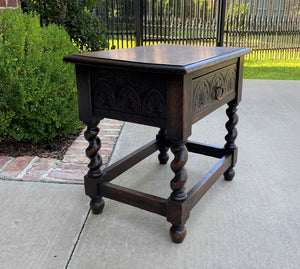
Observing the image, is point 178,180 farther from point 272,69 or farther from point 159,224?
point 272,69

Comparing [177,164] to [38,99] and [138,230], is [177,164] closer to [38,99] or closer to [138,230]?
[138,230]

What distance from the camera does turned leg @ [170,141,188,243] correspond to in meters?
1.64

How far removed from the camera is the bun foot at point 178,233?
1711 millimetres

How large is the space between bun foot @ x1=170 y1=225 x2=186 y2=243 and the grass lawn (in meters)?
5.31

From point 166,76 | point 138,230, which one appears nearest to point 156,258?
point 138,230

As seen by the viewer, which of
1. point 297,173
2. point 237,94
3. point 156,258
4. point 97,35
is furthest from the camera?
point 97,35

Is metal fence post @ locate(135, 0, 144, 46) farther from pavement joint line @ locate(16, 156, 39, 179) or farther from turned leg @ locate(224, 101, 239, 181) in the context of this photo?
turned leg @ locate(224, 101, 239, 181)

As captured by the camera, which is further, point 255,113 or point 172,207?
point 255,113

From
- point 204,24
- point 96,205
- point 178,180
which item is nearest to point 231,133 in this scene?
point 178,180

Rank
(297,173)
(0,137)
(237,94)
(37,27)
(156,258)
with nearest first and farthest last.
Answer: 1. (156,258)
2. (237,94)
3. (297,173)
4. (0,137)
5. (37,27)

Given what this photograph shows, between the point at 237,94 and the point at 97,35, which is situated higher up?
the point at 97,35

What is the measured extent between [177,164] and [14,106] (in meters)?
1.49

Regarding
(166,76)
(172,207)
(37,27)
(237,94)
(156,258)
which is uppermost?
(37,27)

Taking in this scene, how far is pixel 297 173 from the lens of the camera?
249 cm
